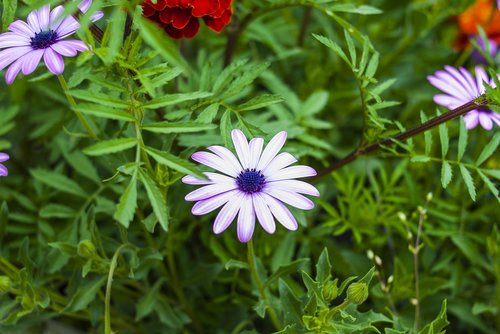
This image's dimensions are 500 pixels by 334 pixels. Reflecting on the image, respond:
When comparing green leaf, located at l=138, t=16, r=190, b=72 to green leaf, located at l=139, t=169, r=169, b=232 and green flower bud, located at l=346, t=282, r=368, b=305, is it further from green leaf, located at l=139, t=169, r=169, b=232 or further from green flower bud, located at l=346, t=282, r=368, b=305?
green flower bud, located at l=346, t=282, r=368, b=305

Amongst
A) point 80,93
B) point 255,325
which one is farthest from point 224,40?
point 80,93

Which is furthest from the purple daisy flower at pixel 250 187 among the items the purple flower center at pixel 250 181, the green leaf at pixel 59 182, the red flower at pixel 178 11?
the green leaf at pixel 59 182

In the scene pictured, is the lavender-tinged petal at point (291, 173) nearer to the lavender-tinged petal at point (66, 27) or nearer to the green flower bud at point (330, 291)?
the green flower bud at point (330, 291)

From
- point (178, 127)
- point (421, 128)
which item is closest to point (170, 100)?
point (178, 127)

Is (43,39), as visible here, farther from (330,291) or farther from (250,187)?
(330,291)

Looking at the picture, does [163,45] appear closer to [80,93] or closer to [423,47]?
[80,93]
